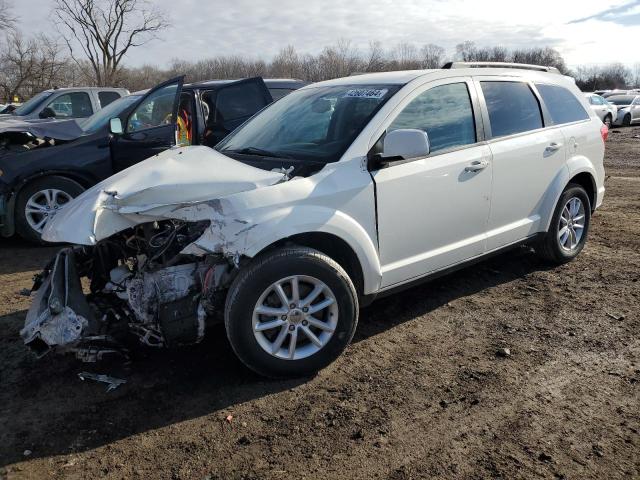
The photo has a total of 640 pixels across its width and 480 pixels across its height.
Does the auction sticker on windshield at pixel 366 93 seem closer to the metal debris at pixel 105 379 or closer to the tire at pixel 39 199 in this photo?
the metal debris at pixel 105 379

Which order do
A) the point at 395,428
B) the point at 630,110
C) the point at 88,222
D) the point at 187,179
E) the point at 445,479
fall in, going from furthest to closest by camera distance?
the point at 630,110, the point at 187,179, the point at 88,222, the point at 395,428, the point at 445,479

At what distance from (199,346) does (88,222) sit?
1242mm

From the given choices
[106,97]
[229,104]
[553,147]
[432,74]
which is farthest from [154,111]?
[106,97]

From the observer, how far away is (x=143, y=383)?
343cm

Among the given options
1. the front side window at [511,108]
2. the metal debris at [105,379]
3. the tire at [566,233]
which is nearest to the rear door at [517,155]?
the front side window at [511,108]

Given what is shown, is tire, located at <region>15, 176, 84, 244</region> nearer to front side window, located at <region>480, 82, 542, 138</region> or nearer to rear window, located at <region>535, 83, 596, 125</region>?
front side window, located at <region>480, 82, 542, 138</region>

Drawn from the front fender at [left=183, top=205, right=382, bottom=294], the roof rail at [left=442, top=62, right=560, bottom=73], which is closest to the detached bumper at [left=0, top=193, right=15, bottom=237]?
the front fender at [left=183, top=205, right=382, bottom=294]

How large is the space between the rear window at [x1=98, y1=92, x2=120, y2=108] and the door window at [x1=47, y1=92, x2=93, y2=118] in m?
0.24

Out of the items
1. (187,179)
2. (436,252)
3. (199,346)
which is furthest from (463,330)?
(187,179)

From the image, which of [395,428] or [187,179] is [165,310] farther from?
[395,428]

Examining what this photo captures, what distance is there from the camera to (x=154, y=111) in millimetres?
6926

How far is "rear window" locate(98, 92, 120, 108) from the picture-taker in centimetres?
1144

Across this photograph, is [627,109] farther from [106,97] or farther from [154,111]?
[154,111]

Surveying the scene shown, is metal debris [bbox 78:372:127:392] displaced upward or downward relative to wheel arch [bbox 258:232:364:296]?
downward
